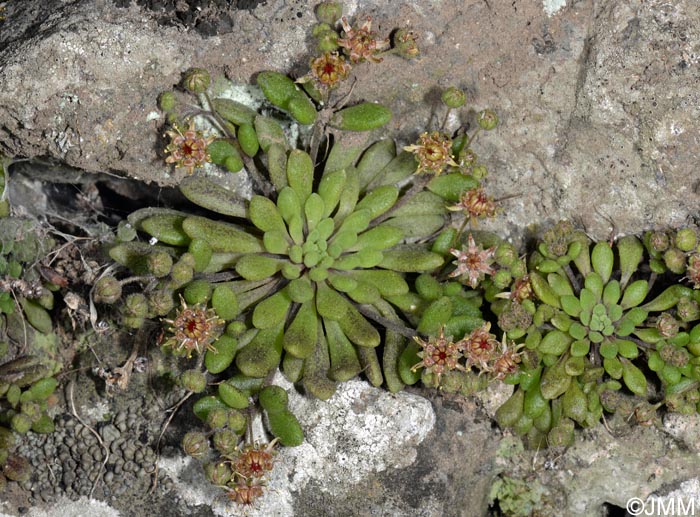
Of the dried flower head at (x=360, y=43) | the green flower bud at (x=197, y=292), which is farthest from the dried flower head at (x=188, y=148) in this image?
the dried flower head at (x=360, y=43)

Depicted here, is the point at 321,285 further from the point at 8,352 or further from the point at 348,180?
the point at 8,352

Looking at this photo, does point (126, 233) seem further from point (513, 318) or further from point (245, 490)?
point (513, 318)

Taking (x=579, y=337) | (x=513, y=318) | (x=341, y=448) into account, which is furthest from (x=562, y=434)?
(x=341, y=448)

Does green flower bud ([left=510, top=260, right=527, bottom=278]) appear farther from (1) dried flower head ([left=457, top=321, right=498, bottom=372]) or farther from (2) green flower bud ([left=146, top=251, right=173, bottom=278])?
(2) green flower bud ([left=146, top=251, right=173, bottom=278])

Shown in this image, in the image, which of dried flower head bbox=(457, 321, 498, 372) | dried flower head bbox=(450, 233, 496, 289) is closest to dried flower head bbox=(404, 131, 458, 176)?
dried flower head bbox=(450, 233, 496, 289)

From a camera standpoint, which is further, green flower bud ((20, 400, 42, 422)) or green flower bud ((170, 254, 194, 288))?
green flower bud ((20, 400, 42, 422))

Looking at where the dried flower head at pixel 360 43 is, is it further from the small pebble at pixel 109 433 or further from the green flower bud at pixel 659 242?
the small pebble at pixel 109 433
